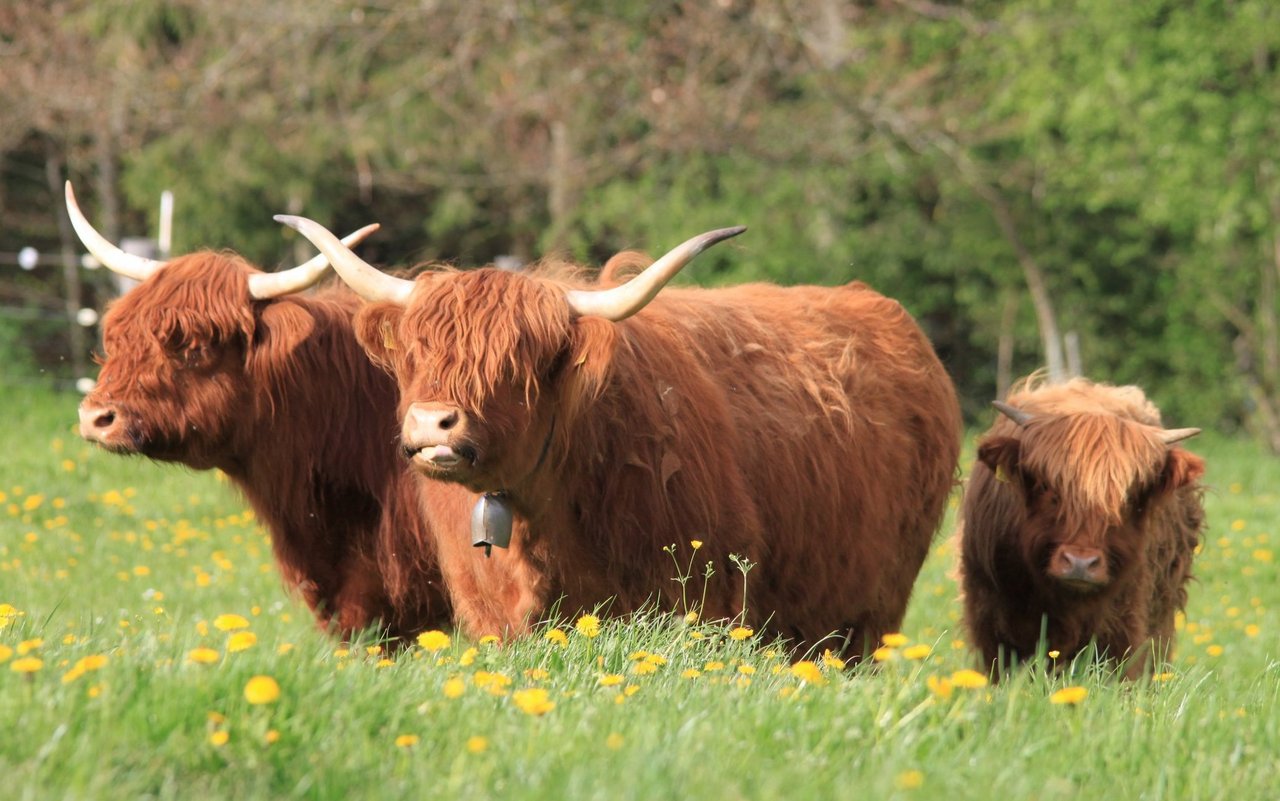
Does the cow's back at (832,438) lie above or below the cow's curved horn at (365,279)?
below

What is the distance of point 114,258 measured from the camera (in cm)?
688

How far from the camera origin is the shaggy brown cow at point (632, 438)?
5.21 meters

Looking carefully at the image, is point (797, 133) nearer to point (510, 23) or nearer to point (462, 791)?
point (510, 23)

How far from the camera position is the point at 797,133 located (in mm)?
18156

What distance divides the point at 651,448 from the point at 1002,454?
6.43 feet

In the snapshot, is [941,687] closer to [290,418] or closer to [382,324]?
[382,324]

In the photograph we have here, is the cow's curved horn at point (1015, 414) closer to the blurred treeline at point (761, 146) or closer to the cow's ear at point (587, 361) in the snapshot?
the cow's ear at point (587, 361)

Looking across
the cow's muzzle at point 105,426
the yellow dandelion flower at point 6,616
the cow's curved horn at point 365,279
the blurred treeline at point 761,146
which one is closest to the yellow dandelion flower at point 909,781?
the yellow dandelion flower at point 6,616

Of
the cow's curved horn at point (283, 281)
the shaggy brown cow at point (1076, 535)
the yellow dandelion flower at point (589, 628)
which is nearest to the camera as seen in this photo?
the yellow dandelion flower at point (589, 628)

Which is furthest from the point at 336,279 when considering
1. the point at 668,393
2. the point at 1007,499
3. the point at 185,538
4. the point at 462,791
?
the point at 462,791

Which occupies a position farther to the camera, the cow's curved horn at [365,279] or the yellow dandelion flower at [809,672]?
the cow's curved horn at [365,279]

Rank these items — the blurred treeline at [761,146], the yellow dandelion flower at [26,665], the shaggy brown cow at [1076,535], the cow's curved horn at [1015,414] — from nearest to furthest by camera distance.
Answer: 1. the yellow dandelion flower at [26,665]
2. the shaggy brown cow at [1076,535]
3. the cow's curved horn at [1015,414]
4. the blurred treeline at [761,146]

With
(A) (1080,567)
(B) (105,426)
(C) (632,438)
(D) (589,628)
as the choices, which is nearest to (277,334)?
(B) (105,426)

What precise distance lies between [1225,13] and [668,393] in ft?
42.1
